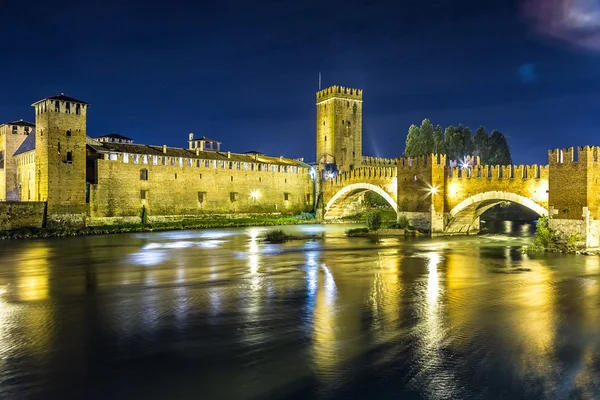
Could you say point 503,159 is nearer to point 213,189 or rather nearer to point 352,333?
point 213,189

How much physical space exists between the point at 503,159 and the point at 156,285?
108 ft

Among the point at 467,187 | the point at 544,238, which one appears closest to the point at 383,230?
the point at 467,187

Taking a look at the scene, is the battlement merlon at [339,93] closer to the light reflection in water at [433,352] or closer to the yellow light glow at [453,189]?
the yellow light glow at [453,189]

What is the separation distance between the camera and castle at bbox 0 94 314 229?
25828mm

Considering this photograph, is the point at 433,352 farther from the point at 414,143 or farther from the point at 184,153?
the point at 414,143

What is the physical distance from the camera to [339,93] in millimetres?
40406

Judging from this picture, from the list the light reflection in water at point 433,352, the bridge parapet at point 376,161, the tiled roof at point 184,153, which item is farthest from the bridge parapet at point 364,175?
the light reflection in water at point 433,352

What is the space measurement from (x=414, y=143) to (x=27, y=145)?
26483mm

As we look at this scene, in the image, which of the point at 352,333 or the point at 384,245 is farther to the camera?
the point at 384,245

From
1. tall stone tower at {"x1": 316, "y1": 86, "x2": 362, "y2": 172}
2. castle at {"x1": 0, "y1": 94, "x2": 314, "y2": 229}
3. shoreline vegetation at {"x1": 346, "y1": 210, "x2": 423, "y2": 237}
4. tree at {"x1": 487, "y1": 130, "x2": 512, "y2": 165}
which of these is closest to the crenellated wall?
castle at {"x1": 0, "y1": 94, "x2": 314, "y2": 229}

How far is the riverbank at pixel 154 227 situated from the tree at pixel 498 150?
49.4 ft

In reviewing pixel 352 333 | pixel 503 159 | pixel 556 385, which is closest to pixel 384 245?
pixel 352 333

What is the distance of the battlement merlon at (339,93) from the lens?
4034 cm

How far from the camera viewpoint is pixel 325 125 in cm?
4131
